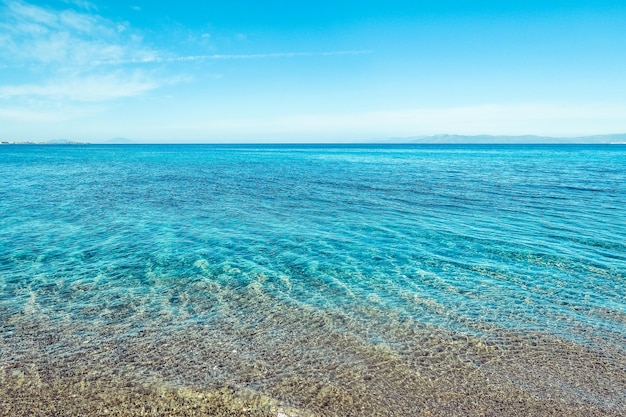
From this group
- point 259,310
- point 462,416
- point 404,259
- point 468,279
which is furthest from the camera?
point 404,259

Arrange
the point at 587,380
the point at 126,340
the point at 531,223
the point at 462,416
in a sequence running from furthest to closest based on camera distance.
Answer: the point at 531,223, the point at 126,340, the point at 587,380, the point at 462,416

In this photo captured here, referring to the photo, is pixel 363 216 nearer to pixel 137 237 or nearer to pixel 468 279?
pixel 468 279

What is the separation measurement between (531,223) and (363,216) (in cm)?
866

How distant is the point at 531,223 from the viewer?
19766 mm

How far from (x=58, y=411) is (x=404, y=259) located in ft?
36.1

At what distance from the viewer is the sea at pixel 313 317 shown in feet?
22.1

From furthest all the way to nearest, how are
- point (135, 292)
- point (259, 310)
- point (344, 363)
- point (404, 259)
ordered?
point (404, 259) < point (135, 292) < point (259, 310) < point (344, 363)

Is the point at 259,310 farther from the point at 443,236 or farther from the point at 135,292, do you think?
the point at 443,236

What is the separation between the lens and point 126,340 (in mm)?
8461

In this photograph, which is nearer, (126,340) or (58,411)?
(58,411)

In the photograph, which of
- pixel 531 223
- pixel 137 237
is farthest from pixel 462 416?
pixel 531 223

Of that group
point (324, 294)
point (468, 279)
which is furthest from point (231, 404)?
point (468, 279)

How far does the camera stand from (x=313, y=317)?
9.70m

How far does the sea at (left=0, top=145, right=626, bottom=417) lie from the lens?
673 centimetres
